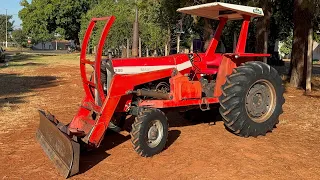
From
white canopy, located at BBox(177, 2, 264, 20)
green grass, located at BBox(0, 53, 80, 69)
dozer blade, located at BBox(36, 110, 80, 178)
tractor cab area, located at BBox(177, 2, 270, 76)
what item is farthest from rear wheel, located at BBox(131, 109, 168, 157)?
green grass, located at BBox(0, 53, 80, 69)

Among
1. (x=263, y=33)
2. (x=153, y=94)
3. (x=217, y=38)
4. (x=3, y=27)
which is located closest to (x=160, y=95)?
(x=153, y=94)

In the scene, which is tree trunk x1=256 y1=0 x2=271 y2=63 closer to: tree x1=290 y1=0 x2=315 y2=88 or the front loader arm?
tree x1=290 y1=0 x2=315 y2=88

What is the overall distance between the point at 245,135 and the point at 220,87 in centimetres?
97

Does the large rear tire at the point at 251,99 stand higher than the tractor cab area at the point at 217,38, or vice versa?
the tractor cab area at the point at 217,38

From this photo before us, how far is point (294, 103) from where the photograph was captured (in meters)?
10.7

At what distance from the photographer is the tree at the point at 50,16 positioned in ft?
179

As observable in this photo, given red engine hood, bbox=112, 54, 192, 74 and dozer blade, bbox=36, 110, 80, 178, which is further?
red engine hood, bbox=112, 54, 192, 74

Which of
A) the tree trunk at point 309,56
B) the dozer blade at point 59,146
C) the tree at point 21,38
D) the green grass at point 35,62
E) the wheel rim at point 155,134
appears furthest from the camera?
the tree at point 21,38

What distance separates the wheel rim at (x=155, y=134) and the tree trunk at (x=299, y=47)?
9860 mm

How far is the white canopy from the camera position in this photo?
6480mm

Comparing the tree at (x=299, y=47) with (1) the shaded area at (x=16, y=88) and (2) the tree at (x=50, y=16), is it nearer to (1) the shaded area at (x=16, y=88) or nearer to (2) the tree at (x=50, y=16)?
(1) the shaded area at (x=16, y=88)

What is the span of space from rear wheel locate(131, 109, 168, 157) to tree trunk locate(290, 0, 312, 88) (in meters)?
9.85

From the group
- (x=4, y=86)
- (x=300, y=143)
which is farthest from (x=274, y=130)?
(x=4, y=86)

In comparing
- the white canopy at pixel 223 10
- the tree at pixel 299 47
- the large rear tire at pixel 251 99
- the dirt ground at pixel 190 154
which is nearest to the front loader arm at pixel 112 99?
the dirt ground at pixel 190 154
